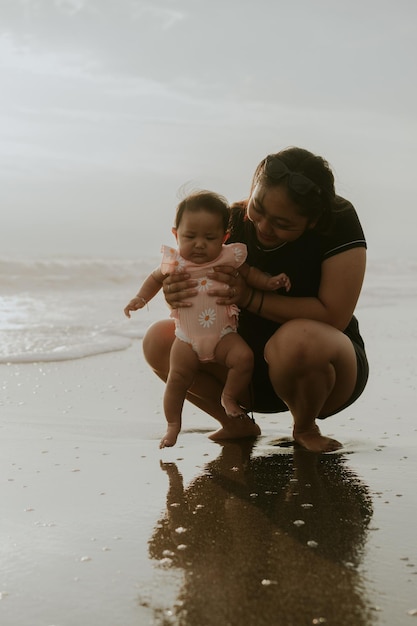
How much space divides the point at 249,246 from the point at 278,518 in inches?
53.6

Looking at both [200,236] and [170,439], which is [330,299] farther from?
[170,439]

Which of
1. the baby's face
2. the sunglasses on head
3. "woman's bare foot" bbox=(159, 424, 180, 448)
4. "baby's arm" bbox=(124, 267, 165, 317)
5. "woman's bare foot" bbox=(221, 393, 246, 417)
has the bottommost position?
"woman's bare foot" bbox=(159, 424, 180, 448)

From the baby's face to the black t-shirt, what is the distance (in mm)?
199

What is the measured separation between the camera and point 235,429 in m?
3.96

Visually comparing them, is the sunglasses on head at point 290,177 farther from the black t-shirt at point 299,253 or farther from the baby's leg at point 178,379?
the baby's leg at point 178,379

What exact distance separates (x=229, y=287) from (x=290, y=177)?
558mm

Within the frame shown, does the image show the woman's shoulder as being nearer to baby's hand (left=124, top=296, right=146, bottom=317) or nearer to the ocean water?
baby's hand (left=124, top=296, right=146, bottom=317)

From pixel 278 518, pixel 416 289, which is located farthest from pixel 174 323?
pixel 416 289

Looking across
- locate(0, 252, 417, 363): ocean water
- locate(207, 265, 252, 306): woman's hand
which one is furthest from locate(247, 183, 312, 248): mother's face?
locate(0, 252, 417, 363): ocean water

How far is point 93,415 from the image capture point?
4.43 meters

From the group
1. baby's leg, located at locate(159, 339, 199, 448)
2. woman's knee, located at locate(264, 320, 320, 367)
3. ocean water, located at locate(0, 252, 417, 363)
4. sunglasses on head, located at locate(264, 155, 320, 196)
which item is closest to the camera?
sunglasses on head, located at locate(264, 155, 320, 196)

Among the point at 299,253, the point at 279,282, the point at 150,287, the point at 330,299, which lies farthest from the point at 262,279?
the point at 150,287

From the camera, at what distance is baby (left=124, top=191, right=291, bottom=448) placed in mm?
3557

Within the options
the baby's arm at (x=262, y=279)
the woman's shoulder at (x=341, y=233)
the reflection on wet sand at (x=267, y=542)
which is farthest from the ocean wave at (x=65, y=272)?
the reflection on wet sand at (x=267, y=542)
